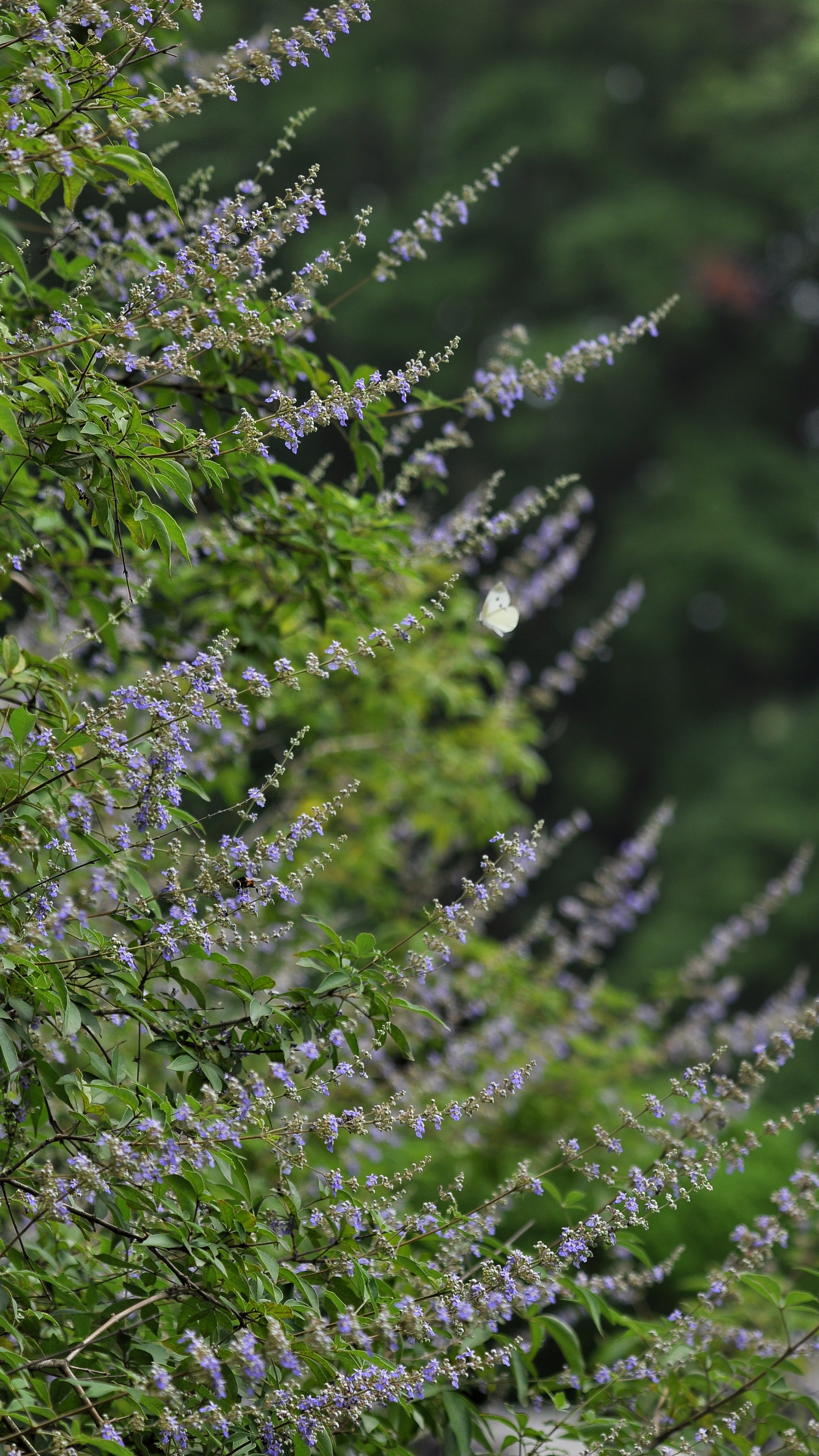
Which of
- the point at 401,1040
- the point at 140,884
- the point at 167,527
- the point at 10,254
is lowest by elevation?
the point at 140,884

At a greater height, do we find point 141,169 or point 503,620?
point 141,169

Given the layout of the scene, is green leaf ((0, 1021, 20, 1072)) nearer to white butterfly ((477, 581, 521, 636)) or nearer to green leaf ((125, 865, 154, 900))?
green leaf ((125, 865, 154, 900))

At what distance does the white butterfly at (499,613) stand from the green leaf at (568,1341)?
1.36 metres

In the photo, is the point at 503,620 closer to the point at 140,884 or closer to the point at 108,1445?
the point at 140,884

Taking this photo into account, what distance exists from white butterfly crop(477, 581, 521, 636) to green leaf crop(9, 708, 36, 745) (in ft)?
3.13

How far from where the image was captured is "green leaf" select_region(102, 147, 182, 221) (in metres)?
1.87

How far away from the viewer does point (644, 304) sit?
14.8 metres

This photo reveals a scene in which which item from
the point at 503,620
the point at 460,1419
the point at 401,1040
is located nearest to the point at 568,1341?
the point at 460,1419

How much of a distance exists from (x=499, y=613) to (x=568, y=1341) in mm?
1483

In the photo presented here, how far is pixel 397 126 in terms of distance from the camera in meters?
17.6

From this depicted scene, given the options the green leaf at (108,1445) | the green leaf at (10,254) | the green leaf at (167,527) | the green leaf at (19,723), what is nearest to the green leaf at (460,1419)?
the green leaf at (108,1445)

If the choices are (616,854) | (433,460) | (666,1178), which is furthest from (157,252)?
(616,854)

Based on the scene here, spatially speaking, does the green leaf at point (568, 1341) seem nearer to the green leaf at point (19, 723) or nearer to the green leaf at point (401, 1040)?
the green leaf at point (401, 1040)

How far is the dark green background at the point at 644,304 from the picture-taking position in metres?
15.1
